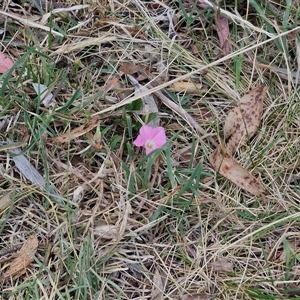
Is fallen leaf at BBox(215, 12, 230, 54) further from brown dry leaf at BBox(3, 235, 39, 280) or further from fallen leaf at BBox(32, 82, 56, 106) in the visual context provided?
brown dry leaf at BBox(3, 235, 39, 280)

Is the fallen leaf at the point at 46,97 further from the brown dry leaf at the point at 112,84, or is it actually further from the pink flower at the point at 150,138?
the pink flower at the point at 150,138

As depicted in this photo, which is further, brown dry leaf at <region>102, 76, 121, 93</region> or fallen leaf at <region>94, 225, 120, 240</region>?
brown dry leaf at <region>102, 76, 121, 93</region>

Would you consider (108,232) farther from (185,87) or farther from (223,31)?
(223,31)

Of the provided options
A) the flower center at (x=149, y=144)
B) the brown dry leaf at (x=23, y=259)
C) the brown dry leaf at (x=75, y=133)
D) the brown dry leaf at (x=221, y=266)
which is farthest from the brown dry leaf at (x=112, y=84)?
the brown dry leaf at (x=221, y=266)

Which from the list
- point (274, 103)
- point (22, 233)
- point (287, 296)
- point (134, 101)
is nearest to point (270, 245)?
point (287, 296)

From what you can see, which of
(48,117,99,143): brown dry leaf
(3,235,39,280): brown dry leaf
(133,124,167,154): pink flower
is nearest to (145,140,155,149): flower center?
(133,124,167,154): pink flower

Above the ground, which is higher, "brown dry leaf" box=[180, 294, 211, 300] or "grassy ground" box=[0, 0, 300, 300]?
"grassy ground" box=[0, 0, 300, 300]

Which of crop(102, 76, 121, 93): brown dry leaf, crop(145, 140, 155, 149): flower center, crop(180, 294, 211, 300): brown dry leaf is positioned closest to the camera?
crop(180, 294, 211, 300): brown dry leaf

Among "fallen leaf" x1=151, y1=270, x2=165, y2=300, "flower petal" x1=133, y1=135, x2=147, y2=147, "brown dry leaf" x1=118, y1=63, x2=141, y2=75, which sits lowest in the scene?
"fallen leaf" x1=151, y1=270, x2=165, y2=300
